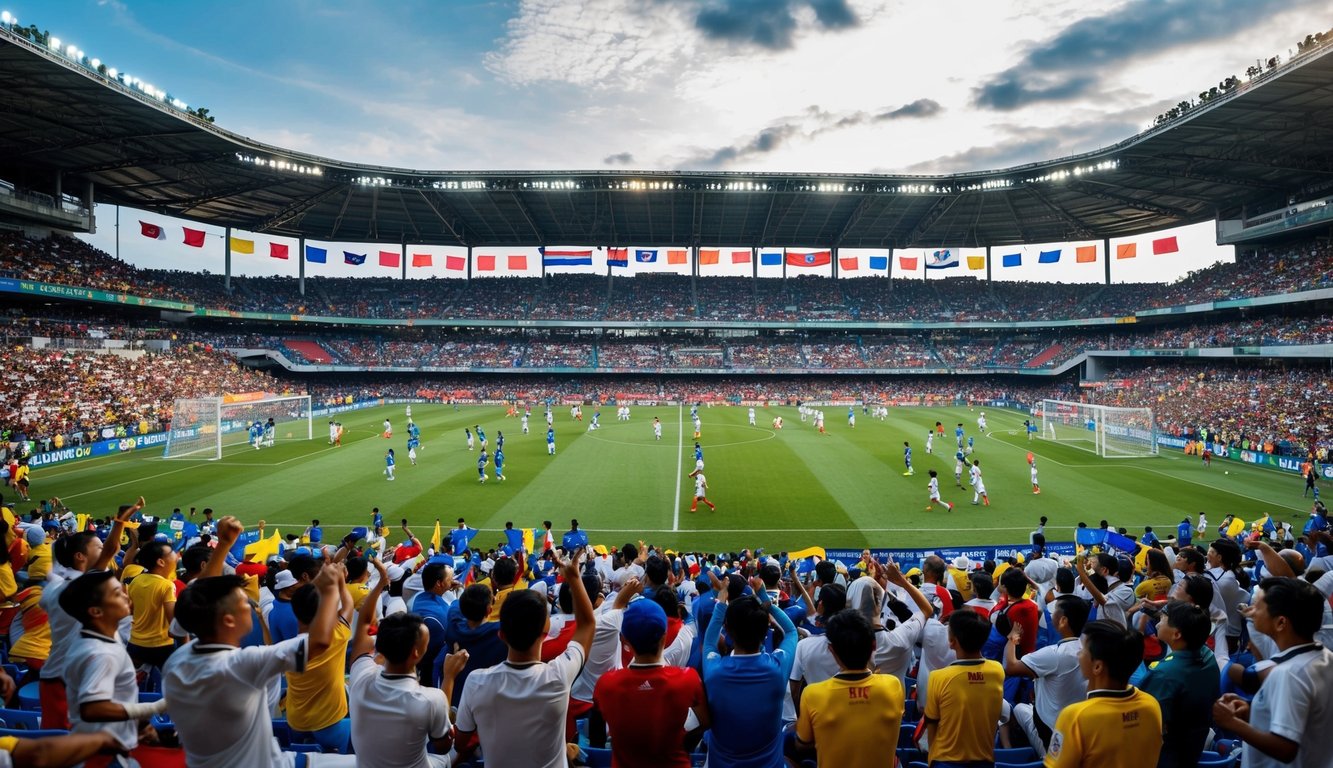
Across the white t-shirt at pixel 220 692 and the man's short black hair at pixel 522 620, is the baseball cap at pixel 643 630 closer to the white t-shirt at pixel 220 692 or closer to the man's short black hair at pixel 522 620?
the man's short black hair at pixel 522 620

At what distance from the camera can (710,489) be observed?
2612 cm

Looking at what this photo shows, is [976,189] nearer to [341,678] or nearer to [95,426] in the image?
[341,678]

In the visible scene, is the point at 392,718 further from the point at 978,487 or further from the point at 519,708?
the point at 978,487

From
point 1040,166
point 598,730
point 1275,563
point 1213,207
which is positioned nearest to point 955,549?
point 1275,563

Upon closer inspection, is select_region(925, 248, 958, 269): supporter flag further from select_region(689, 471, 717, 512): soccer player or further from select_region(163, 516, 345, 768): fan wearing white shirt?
select_region(163, 516, 345, 768): fan wearing white shirt

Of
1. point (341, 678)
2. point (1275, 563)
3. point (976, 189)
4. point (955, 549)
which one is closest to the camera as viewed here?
point (341, 678)

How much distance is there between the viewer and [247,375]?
5444 centimetres

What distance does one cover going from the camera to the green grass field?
21.2 m

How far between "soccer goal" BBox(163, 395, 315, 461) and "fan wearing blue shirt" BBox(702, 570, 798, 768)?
36.6m

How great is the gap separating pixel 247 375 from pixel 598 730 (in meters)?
60.4

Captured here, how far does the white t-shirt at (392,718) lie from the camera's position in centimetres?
354

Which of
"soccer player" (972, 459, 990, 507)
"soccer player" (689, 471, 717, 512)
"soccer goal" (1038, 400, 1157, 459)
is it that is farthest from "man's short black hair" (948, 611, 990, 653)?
"soccer goal" (1038, 400, 1157, 459)

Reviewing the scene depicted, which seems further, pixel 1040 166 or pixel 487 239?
pixel 487 239

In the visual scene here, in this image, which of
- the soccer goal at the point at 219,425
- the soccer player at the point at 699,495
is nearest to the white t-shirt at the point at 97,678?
the soccer player at the point at 699,495
